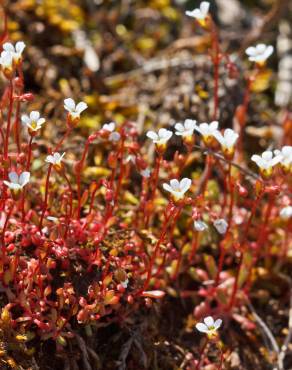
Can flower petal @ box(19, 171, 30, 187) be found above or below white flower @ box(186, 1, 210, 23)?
below

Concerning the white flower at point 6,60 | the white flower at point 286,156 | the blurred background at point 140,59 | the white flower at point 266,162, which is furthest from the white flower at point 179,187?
the blurred background at point 140,59

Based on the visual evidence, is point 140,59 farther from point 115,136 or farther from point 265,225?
point 265,225

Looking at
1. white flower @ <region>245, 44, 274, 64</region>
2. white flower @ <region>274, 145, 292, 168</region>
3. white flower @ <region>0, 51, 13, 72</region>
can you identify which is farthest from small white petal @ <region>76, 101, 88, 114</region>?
white flower @ <region>245, 44, 274, 64</region>

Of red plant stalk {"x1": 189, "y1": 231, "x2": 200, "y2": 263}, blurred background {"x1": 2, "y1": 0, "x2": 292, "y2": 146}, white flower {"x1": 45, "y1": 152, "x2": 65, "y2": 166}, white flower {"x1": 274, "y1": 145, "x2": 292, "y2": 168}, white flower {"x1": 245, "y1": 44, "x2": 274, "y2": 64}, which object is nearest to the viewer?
white flower {"x1": 45, "y1": 152, "x2": 65, "y2": 166}

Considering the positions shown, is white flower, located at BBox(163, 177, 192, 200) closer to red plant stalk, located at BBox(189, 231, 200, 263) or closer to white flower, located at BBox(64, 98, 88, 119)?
white flower, located at BBox(64, 98, 88, 119)

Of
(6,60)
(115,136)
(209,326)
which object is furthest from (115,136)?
(209,326)

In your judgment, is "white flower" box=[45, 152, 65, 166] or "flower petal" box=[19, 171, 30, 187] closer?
"flower petal" box=[19, 171, 30, 187]

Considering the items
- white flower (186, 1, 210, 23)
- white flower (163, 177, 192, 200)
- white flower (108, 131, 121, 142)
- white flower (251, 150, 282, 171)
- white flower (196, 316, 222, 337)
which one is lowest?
white flower (196, 316, 222, 337)
